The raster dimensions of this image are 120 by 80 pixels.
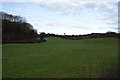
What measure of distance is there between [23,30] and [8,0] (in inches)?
1633

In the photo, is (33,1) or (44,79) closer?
(44,79)

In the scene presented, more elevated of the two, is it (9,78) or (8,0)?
(8,0)

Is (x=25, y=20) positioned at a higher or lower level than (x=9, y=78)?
higher

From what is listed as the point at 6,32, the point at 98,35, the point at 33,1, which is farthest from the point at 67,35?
the point at 33,1

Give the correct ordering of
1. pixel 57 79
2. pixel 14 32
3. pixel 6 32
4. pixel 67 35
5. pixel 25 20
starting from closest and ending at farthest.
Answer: pixel 57 79
pixel 6 32
pixel 14 32
pixel 25 20
pixel 67 35

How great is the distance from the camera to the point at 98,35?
73.6 metres

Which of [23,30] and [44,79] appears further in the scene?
[23,30]

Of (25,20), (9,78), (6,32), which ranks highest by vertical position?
(25,20)

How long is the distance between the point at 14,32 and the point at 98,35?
41.1m

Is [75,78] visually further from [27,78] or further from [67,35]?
[67,35]

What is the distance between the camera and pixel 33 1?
1717 cm

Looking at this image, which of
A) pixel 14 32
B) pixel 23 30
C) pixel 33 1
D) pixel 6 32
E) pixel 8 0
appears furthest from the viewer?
pixel 23 30

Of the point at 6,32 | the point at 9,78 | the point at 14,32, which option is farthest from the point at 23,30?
the point at 9,78

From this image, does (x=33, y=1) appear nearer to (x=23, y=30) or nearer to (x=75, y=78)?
(x=75, y=78)
